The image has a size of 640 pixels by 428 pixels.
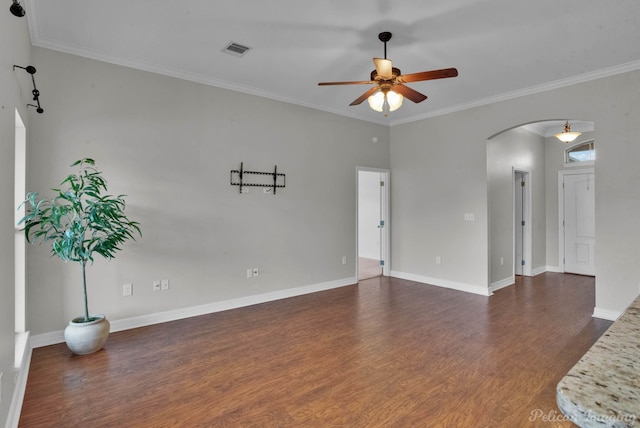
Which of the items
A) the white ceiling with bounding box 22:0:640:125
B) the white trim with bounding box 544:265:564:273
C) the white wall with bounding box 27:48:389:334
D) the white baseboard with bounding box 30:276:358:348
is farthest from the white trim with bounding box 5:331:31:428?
the white trim with bounding box 544:265:564:273

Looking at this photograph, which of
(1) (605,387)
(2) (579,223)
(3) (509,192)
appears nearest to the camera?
(1) (605,387)

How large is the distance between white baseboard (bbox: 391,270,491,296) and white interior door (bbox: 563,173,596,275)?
281 cm

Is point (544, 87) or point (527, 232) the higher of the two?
point (544, 87)

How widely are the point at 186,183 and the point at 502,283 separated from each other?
513 centimetres

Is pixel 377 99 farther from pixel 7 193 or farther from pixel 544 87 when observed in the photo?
pixel 7 193

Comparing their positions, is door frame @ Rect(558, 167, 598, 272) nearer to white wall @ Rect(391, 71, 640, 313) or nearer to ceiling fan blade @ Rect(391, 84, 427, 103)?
white wall @ Rect(391, 71, 640, 313)

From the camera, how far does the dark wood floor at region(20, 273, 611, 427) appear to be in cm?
220

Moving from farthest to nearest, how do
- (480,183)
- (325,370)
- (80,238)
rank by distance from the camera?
(480,183) → (80,238) → (325,370)

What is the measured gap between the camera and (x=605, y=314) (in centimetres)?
396

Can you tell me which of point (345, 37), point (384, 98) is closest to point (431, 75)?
point (384, 98)

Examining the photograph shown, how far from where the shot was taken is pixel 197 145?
4148mm

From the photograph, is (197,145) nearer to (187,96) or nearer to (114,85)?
(187,96)

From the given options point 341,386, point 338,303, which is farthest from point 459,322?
point 341,386

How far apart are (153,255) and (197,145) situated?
1.41 meters
